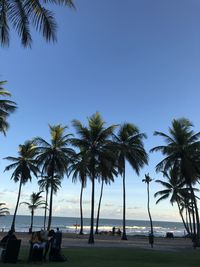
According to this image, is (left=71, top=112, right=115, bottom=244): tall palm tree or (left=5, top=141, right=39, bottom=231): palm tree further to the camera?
(left=5, top=141, right=39, bottom=231): palm tree

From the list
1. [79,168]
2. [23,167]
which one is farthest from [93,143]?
[23,167]

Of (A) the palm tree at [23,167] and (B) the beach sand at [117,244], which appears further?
(A) the palm tree at [23,167]

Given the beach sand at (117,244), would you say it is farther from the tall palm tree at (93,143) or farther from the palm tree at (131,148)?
the palm tree at (131,148)

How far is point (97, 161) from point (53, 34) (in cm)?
2282

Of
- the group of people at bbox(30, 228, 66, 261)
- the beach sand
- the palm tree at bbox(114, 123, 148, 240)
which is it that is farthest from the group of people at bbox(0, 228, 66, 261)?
the palm tree at bbox(114, 123, 148, 240)

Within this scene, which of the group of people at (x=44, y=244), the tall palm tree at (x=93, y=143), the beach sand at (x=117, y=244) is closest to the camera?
the group of people at (x=44, y=244)

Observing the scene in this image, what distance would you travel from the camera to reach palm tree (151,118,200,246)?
35.5 metres

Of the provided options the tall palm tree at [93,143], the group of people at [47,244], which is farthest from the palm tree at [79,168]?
the group of people at [47,244]

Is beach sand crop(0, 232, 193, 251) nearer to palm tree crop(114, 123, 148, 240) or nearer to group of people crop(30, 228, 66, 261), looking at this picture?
palm tree crop(114, 123, 148, 240)

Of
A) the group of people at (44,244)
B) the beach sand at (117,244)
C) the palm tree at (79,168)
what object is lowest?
the group of people at (44,244)

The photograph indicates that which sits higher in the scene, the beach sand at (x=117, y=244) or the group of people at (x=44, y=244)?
the beach sand at (x=117, y=244)

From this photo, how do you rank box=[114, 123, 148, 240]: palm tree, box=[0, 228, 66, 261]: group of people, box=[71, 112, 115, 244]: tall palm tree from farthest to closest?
box=[114, 123, 148, 240]: palm tree
box=[71, 112, 115, 244]: tall palm tree
box=[0, 228, 66, 261]: group of people

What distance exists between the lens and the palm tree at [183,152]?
35.5 meters

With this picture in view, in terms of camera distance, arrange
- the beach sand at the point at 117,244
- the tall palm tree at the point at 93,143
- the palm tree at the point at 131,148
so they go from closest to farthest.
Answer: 1. the beach sand at the point at 117,244
2. the tall palm tree at the point at 93,143
3. the palm tree at the point at 131,148
